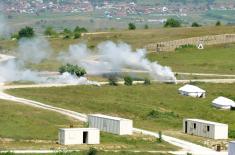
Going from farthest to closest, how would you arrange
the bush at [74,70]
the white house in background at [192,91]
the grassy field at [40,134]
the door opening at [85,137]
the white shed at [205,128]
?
the bush at [74,70], the white house in background at [192,91], the white shed at [205,128], the door opening at [85,137], the grassy field at [40,134]

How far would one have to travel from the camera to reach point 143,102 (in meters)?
148

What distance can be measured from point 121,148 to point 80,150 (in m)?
5.28

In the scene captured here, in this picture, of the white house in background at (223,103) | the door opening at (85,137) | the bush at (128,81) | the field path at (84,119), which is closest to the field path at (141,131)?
the field path at (84,119)

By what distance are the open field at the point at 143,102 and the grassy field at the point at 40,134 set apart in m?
9.77

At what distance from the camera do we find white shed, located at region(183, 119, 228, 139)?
409ft

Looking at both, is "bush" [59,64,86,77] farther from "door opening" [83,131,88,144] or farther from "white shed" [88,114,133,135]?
"door opening" [83,131,88,144]

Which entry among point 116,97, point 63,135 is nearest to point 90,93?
point 116,97

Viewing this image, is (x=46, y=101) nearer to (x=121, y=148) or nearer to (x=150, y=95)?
(x=150, y=95)

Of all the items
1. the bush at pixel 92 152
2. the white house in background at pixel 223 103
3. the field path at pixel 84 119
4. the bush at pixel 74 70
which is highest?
the bush at pixel 92 152

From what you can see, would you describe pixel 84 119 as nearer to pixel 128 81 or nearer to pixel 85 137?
pixel 85 137

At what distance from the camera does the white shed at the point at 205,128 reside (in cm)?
12469

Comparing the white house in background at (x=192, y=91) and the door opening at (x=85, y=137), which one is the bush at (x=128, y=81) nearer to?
the white house in background at (x=192, y=91)

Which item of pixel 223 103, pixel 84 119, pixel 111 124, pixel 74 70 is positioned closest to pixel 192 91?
pixel 223 103

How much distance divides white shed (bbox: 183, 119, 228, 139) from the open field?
256cm
